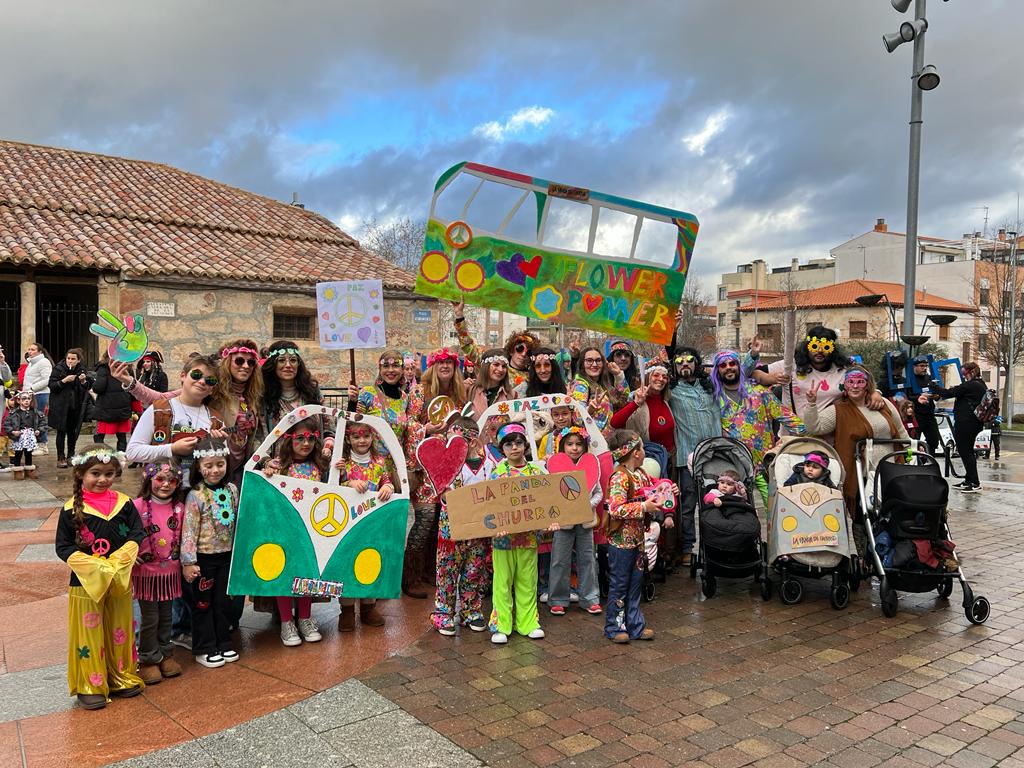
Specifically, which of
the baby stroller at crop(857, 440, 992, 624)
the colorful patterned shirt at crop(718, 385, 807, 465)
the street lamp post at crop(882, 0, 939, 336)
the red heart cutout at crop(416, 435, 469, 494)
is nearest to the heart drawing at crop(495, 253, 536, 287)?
the colorful patterned shirt at crop(718, 385, 807, 465)

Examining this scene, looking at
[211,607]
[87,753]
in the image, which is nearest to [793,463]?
[211,607]

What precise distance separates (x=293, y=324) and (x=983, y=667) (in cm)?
1586

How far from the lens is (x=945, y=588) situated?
224 inches

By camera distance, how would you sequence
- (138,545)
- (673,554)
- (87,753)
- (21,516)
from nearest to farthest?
(87,753)
(138,545)
(673,554)
(21,516)

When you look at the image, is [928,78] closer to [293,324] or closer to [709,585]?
[709,585]

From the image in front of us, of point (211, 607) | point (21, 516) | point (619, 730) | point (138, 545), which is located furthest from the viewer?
point (21, 516)

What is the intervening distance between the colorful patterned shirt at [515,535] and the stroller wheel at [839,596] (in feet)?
7.24

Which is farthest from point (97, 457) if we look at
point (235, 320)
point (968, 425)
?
point (235, 320)

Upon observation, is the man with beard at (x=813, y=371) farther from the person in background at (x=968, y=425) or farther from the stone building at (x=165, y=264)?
the stone building at (x=165, y=264)

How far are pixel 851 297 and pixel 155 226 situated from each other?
4278 centimetres

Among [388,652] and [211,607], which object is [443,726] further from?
[211,607]

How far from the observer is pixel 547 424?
18.8 ft

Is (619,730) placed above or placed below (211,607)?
below

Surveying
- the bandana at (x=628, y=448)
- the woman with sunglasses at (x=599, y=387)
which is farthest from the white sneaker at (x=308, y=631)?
the woman with sunglasses at (x=599, y=387)
